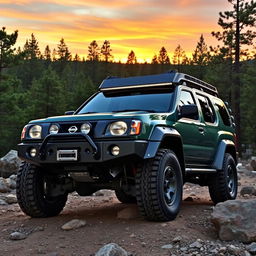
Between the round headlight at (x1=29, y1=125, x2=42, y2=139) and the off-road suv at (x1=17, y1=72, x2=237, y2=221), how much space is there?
0.01 m

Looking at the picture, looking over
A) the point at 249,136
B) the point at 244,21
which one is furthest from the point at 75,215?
the point at 249,136

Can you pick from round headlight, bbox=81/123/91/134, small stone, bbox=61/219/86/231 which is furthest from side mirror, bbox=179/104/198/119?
small stone, bbox=61/219/86/231

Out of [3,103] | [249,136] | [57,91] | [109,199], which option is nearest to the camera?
[109,199]

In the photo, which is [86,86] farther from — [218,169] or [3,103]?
[218,169]

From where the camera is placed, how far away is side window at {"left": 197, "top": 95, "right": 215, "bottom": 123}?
8094 mm

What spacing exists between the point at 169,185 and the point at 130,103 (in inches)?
64.7

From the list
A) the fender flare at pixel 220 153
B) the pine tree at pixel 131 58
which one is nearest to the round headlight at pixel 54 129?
the fender flare at pixel 220 153

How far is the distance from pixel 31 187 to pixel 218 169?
3.48m

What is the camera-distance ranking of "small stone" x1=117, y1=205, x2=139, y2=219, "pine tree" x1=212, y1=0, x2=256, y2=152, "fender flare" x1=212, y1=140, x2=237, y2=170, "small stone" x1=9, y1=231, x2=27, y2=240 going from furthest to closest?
"pine tree" x1=212, y1=0, x2=256, y2=152 → "fender flare" x1=212, y1=140, x2=237, y2=170 → "small stone" x1=117, y1=205, x2=139, y2=219 → "small stone" x1=9, y1=231, x2=27, y2=240

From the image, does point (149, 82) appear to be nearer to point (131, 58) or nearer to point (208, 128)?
point (208, 128)

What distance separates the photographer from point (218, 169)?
798 centimetres

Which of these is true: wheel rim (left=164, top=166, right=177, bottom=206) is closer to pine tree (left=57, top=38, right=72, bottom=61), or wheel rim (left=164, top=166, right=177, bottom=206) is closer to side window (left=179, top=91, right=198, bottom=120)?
side window (left=179, top=91, right=198, bottom=120)

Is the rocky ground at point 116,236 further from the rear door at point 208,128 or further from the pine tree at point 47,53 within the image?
the pine tree at point 47,53

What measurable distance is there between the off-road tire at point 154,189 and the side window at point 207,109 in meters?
2.37
